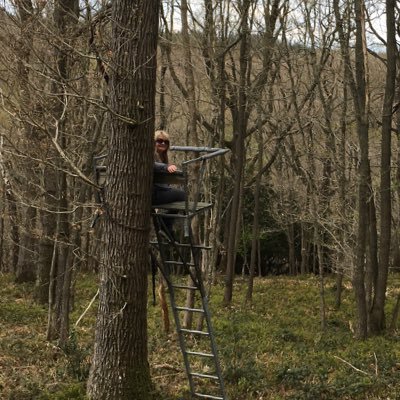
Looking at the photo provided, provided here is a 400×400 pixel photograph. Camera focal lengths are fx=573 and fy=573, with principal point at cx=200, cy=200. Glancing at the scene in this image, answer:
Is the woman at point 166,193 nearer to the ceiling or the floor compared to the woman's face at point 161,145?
nearer to the floor

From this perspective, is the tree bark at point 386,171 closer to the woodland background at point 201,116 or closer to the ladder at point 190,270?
the woodland background at point 201,116

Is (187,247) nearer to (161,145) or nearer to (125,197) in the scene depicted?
(125,197)

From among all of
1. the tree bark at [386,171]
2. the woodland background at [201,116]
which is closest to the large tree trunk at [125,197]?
the woodland background at [201,116]

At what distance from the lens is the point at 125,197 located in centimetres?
592

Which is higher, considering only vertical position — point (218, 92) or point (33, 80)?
point (218, 92)

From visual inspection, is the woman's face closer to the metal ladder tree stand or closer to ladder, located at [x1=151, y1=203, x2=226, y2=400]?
the metal ladder tree stand

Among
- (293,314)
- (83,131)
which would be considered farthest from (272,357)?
(293,314)

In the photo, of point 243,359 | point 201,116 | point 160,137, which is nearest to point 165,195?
point 160,137

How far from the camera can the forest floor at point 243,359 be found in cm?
695

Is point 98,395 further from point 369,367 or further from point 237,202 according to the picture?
point 237,202

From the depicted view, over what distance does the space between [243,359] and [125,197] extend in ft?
11.6

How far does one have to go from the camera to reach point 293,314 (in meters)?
16.4

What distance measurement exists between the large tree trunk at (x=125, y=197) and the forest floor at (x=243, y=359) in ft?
2.21

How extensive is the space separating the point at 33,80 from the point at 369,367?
6314mm
